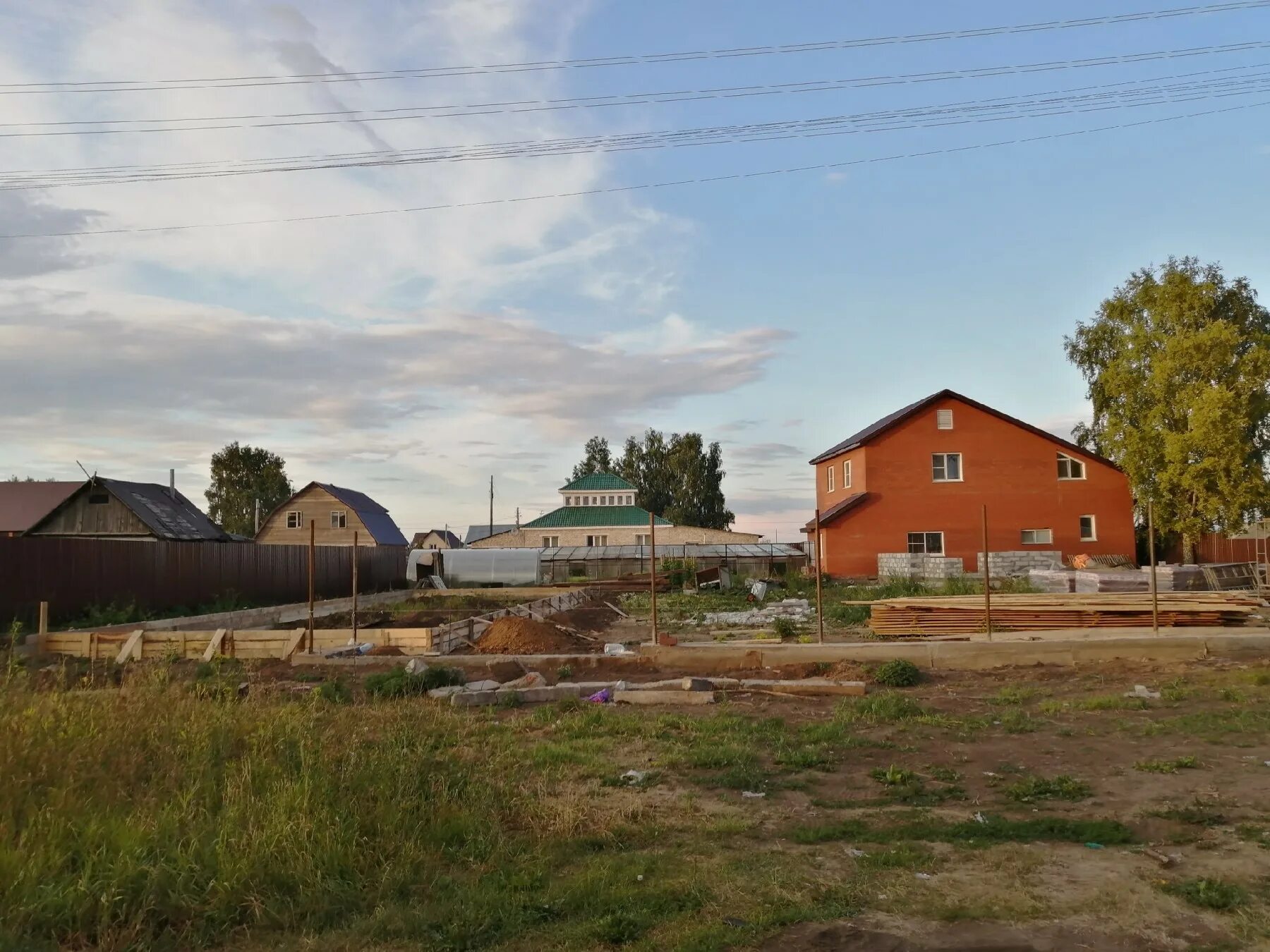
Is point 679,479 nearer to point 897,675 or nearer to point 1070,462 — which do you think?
point 1070,462

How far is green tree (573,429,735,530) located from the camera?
3078 inches

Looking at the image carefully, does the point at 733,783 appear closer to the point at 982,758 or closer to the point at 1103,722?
the point at 982,758

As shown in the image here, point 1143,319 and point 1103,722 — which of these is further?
point 1143,319

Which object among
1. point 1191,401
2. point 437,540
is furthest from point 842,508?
point 437,540

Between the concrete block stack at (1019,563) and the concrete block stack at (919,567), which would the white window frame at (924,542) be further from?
the concrete block stack at (1019,563)

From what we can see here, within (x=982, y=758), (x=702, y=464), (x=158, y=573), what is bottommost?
(x=982, y=758)

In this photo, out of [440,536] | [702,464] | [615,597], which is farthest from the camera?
[440,536]

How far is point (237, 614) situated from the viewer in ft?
80.1

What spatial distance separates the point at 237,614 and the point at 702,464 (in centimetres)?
5689

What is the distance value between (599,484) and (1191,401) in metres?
41.7

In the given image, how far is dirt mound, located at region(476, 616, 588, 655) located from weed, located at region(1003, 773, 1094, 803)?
10.1 m

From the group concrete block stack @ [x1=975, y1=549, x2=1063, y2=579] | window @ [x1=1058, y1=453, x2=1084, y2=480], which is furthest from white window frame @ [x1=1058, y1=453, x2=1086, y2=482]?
concrete block stack @ [x1=975, y1=549, x2=1063, y2=579]

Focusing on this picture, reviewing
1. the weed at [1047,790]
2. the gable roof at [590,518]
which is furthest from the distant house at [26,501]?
the weed at [1047,790]

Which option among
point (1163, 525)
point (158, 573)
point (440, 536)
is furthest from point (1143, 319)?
point (440, 536)
